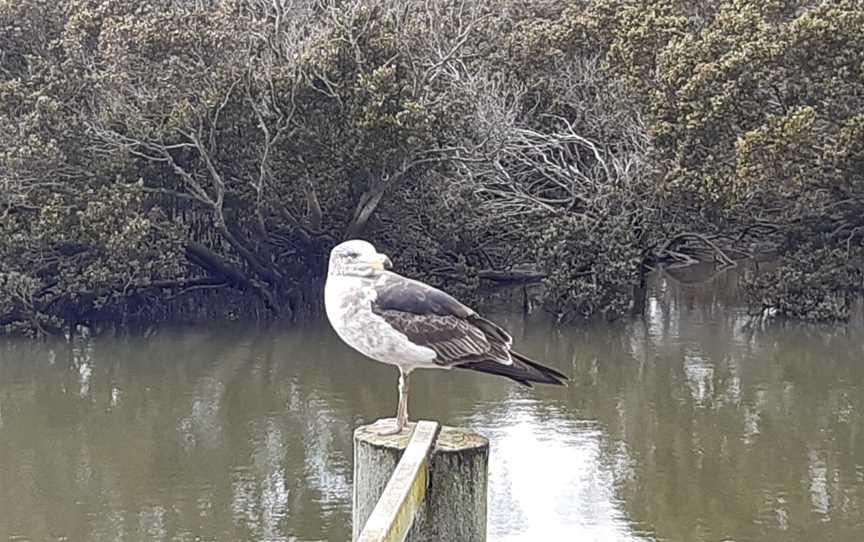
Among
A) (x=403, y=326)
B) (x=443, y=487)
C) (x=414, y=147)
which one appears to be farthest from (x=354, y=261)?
(x=414, y=147)

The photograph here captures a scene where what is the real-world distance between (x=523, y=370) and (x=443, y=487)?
2.97ft

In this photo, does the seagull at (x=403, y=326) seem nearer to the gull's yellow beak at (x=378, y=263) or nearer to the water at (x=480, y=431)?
the gull's yellow beak at (x=378, y=263)

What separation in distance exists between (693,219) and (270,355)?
6432 mm

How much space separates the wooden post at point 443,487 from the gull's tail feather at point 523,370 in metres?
0.66

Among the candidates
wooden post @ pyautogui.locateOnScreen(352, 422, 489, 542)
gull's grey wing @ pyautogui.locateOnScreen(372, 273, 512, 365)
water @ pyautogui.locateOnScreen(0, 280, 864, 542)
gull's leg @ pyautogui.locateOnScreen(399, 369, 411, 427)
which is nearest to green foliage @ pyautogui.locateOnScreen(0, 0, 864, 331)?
water @ pyautogui.locateOnScreen(0, 280, 864, 542)

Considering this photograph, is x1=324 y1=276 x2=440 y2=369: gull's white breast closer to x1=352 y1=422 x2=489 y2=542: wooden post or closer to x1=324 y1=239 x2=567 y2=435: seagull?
x1=324 y1=239 x2=567 y2=435: seagull

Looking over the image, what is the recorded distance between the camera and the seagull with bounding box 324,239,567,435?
145 inches

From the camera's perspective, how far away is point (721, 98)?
1470cm

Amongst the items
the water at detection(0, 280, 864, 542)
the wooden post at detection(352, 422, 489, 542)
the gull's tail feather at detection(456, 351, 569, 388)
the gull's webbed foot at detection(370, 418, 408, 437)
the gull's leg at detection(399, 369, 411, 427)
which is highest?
the gull's tail feather at detection(456, 351, 569, 388)

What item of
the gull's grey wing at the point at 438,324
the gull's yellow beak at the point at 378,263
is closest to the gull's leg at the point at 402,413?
the gull's grey wing at the point at 438,324

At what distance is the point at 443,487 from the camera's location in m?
2.98

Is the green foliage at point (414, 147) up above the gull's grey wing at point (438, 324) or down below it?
above

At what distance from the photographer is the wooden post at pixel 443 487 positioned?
9.73 feet

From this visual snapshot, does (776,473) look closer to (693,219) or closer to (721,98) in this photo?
(721,98)
